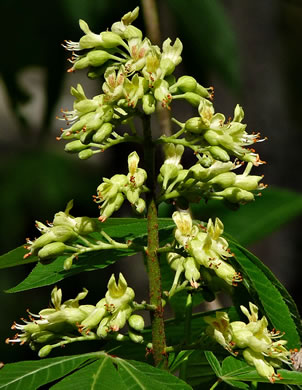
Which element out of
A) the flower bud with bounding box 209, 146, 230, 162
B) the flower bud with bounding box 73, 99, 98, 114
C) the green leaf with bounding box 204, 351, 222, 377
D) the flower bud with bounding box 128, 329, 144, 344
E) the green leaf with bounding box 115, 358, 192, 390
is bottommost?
the green leaf with bounding box 115, 358, 192, 390

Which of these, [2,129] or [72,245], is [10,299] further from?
[72,245]

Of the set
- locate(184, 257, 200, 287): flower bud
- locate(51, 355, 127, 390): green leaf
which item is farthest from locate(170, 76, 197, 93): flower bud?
locate(51, 355, 127, 390): green leaf

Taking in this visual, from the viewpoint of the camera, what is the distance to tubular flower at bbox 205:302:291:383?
128cm

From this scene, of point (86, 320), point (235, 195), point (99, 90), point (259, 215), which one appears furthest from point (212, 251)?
point (99, 90)

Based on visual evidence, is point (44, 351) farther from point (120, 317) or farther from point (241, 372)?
point (241, 372)

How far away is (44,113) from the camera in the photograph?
3141mm

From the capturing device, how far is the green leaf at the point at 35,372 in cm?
121

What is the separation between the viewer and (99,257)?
1.44 meters

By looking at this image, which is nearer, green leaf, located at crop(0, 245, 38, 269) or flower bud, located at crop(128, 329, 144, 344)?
flower bud, located at crop(128, 329, 144, 344)

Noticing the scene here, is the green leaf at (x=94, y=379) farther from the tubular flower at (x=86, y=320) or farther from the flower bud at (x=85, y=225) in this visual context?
the flower bud at (x=85, y=225)

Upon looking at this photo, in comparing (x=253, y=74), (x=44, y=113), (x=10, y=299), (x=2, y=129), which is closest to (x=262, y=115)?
(x=253, y=74)

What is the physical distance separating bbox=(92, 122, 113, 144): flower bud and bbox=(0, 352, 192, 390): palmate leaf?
0.39m

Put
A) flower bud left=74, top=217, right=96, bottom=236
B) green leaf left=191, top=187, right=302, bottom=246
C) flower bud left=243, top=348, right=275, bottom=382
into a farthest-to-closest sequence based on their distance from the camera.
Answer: green leaf left=191, top=187, right=302, bottom=246
flower bud left=74, top=217, right=96, bottom=236
flower bud left=243, top=348, right=275, bottom=382

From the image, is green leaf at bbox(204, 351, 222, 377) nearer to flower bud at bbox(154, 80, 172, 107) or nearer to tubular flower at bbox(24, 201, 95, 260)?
tubular flower at bbox(24, 201, 95, 260)
